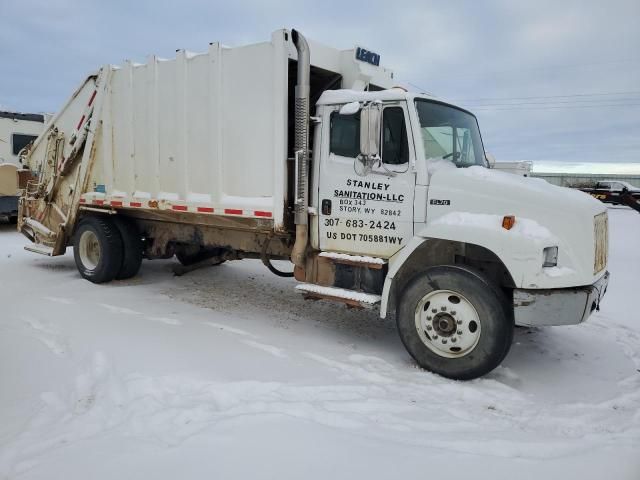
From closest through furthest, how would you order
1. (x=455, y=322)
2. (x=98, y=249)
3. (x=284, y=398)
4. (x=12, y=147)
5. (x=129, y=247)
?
(x=284, y=398)
(x=455, y=322)
(x=129, y=247)
(x=98, y=249)
(x=12, y=147)

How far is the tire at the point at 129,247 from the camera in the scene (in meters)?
7.29

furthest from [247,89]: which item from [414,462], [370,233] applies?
[414,462]

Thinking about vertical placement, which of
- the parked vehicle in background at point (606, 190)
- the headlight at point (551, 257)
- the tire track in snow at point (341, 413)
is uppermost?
the parked vehicle in background at point (606, 190)

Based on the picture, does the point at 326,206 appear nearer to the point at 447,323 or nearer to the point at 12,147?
the point at 447,323

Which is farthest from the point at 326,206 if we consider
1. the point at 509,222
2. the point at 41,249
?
the point at 41,249

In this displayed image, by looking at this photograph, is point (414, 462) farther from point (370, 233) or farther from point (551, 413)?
point (370, 233)

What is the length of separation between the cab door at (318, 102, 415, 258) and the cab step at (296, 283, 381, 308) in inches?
16.5

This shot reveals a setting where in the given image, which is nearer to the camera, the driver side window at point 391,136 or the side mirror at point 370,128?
the side mirror at point 370,128

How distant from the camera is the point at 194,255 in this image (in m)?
7.86

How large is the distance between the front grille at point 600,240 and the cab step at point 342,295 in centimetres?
195

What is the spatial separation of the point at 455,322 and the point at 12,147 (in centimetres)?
1394

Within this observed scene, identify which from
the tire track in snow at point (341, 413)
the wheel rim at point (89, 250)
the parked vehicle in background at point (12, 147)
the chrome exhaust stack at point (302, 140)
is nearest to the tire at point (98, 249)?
the wheel rim at point (89, 250)

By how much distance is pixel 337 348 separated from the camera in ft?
15.9

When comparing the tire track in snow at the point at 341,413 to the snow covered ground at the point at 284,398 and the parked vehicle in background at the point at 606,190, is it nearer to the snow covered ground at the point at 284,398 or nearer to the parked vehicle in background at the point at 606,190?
the snow covered ground at the point at 284,398
